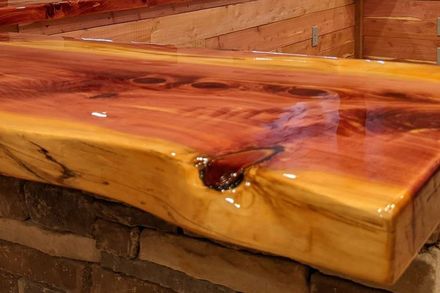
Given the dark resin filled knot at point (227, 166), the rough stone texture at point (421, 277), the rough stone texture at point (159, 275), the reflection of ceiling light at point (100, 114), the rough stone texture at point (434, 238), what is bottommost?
the rough stone texture at point (159, 275)

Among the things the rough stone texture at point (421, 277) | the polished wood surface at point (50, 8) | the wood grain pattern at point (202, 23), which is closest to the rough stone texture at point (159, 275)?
the rough stone texture at point (421, 277)

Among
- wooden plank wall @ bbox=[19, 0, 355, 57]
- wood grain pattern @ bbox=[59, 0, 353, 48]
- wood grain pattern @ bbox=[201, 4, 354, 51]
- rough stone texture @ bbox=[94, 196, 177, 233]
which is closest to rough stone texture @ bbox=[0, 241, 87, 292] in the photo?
rough stone texture @ bbox=[94, 196, 177, 233]

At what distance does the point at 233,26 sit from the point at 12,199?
271 cm

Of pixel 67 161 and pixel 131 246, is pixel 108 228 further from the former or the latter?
pixel 67 161

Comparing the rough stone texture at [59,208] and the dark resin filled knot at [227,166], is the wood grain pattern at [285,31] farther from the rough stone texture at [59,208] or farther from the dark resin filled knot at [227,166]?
the dark resin filled knot at [227,166]

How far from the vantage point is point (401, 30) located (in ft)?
16.8

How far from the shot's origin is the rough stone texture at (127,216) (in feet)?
3.14

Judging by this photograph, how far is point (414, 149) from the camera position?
702mm

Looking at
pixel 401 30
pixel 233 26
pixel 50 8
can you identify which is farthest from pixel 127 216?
pixel 401 30

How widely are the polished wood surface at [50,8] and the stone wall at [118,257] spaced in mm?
1217

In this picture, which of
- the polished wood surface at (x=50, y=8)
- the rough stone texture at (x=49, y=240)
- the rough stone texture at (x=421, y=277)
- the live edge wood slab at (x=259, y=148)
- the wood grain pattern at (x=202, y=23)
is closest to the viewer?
the live edge wood slab at (x=259, y=148)

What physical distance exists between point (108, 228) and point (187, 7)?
94.5 inches

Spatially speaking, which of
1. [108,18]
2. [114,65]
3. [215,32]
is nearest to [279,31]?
[215,32]

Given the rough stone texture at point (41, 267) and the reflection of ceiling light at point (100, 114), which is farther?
the rough stone texture at point (41, 267)
